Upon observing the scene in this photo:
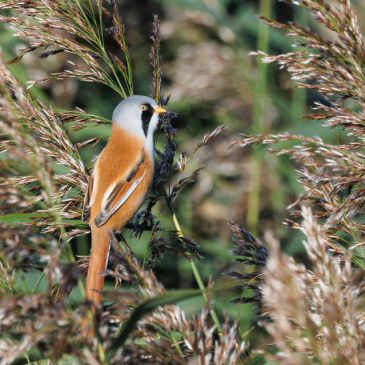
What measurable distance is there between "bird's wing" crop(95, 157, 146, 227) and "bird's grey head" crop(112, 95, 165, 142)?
0.16 m

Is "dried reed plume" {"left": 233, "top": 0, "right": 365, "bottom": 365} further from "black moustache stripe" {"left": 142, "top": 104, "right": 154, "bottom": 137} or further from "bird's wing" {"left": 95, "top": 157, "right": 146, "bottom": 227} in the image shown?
"bird's wing" {"left": 95, "top": 157, "right": 146, "bottom": 227}

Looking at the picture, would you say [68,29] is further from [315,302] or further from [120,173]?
[315,302]

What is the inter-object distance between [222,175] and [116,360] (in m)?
4.67

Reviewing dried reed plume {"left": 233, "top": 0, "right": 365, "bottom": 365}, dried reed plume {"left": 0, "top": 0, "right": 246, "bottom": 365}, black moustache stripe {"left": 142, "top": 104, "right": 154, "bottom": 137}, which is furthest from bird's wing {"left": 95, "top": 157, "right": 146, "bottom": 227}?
dried reed plume {"left": 233, "top": 0, "right": 365, "bottom": 365}

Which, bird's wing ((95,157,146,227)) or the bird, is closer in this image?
the bird

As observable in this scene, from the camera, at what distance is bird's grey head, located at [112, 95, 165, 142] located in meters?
2.94

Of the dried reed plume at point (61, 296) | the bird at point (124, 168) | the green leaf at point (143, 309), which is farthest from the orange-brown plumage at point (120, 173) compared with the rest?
the green leaf at point (143, 309)

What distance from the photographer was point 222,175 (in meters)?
6.33

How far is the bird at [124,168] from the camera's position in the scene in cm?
Answer: 294

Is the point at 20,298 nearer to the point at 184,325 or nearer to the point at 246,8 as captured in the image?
the point at 184,325

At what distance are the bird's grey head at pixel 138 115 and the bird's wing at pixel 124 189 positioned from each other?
0.51ft

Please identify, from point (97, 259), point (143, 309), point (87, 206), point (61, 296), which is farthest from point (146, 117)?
point (143, 309)

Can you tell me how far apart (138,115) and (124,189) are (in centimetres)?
32

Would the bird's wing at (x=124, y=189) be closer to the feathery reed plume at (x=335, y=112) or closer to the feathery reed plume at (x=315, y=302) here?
the feathery reed plume at (x=335, y=112)
